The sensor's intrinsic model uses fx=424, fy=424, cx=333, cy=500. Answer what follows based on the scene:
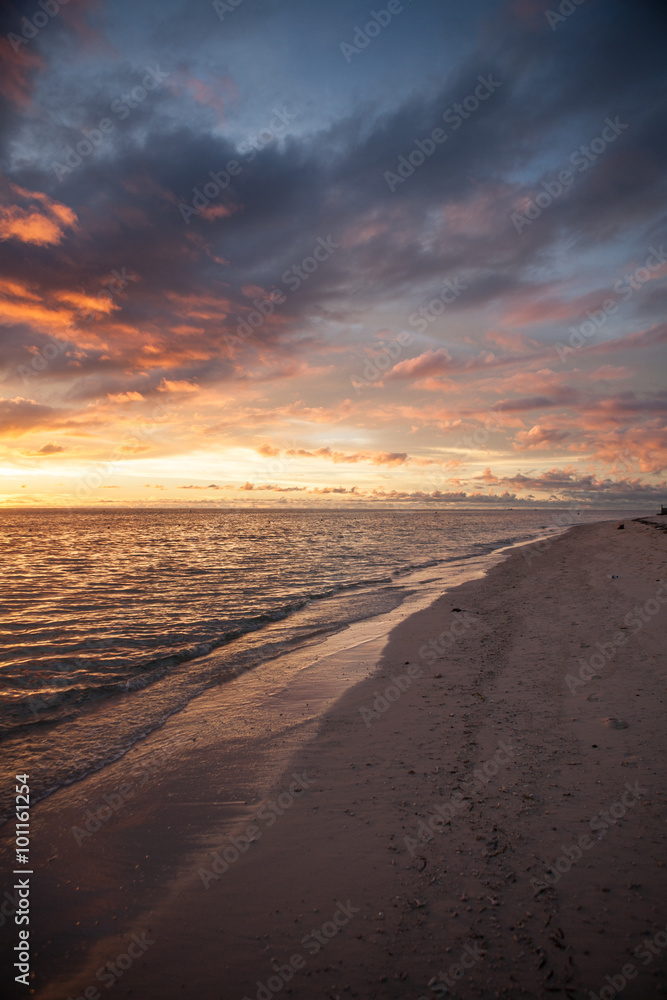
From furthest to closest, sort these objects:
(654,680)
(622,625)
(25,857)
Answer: (622,625) < (654,680) < (25,857)

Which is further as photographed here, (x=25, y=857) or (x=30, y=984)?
(x=25, y=857)

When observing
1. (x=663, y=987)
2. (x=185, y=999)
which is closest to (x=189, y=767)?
(x=185, y=999)

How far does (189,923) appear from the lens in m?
4.25

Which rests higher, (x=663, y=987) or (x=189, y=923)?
(x=663, y=987)

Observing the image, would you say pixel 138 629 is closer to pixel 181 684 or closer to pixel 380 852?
pixel 181 684

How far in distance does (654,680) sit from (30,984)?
10.2 metres

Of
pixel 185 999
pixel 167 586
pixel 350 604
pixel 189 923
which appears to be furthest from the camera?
pixel 167 586

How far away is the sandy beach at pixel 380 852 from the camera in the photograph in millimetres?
3643

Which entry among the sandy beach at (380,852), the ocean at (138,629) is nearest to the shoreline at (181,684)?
the ocean at (138,629)

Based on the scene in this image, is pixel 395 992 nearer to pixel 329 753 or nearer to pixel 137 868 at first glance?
pixel 137 868

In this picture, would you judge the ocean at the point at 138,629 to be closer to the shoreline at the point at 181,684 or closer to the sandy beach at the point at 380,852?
the shoreline at the point at 181,684

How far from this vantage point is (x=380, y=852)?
16.0 ft

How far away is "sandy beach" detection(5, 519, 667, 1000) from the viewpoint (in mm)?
3643

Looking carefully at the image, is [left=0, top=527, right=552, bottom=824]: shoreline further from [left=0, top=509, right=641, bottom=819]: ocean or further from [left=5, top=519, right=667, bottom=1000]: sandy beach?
[left=5, top=519, right=667, bottom=1000]: sandy beach
